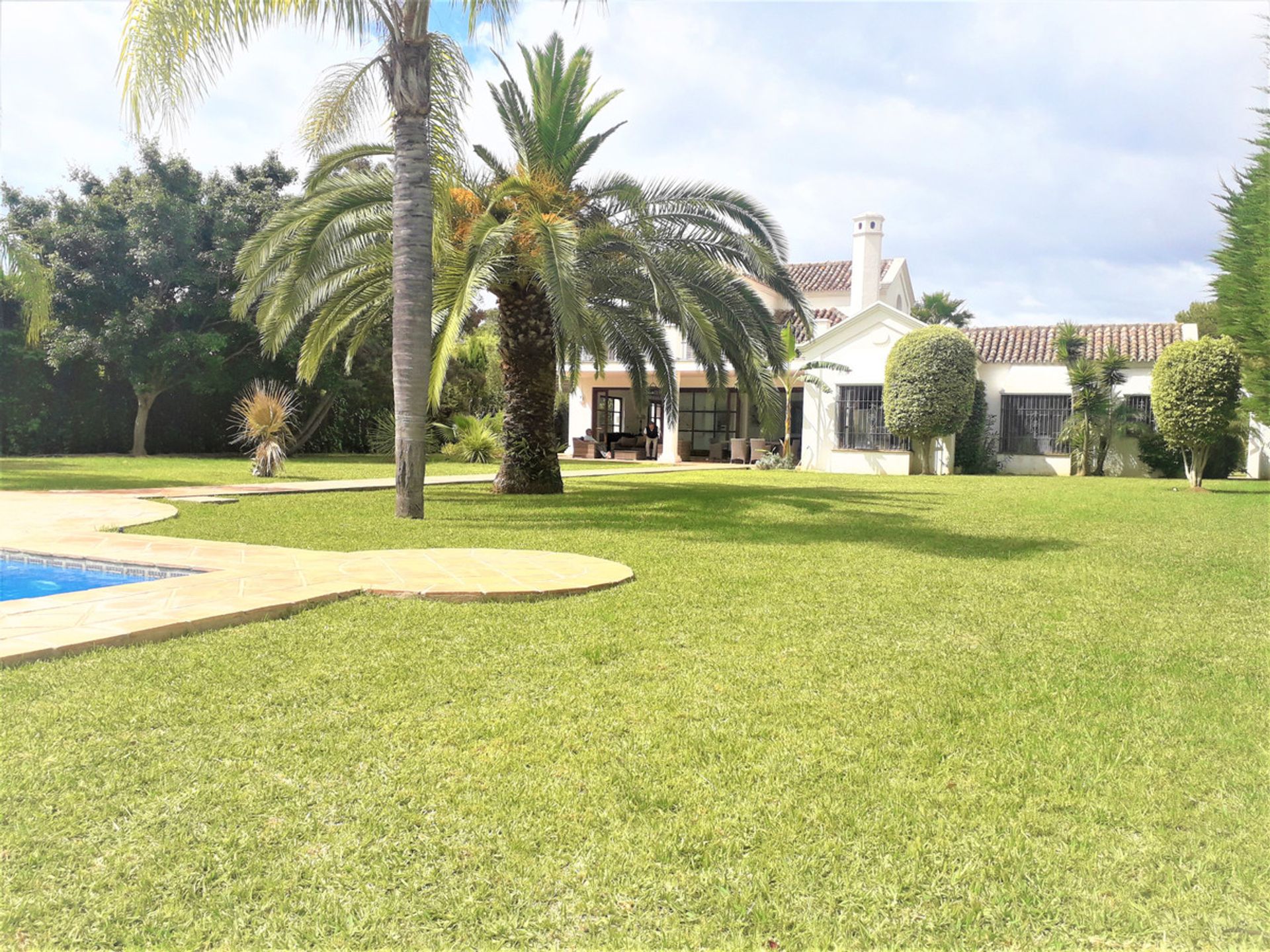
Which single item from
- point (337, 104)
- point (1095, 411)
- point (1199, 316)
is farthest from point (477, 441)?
point (1199, 316)

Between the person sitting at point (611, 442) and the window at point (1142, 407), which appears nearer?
the window at point (1142, 407)

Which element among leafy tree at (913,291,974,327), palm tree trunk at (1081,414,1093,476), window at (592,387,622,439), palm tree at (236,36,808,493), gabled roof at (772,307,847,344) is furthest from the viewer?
leafy tree at (913,291,974,327)

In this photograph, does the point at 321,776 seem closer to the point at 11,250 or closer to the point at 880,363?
the point at 11,250

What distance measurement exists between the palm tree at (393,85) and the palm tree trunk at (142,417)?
14.5m

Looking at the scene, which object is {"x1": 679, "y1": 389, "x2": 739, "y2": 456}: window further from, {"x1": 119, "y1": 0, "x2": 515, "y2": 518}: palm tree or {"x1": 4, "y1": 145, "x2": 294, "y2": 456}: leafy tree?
{"x1": 119, "y1": 0, "x2": 515, "y2": 518}: palm tree

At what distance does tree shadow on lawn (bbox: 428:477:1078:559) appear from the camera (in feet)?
30.2

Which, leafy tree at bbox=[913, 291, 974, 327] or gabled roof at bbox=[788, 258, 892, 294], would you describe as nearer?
leafy tree at bbox=[913, 291, 974, 327]

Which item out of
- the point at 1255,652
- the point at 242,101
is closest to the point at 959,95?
the point at 1255,652

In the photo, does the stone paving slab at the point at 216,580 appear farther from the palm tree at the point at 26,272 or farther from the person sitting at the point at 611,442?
the person sitting at the point at 611,442

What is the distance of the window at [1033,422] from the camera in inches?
955

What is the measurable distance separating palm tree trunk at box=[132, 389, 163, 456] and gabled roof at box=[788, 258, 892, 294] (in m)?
23.5

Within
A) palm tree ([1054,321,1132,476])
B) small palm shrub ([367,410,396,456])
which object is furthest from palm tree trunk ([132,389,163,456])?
palm tree ([1054,321,1132,476])

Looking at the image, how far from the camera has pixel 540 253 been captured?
11312mm

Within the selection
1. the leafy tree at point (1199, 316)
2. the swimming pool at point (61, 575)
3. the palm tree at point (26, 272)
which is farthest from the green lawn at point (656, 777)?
the leafy tree at point (1199, 316)
